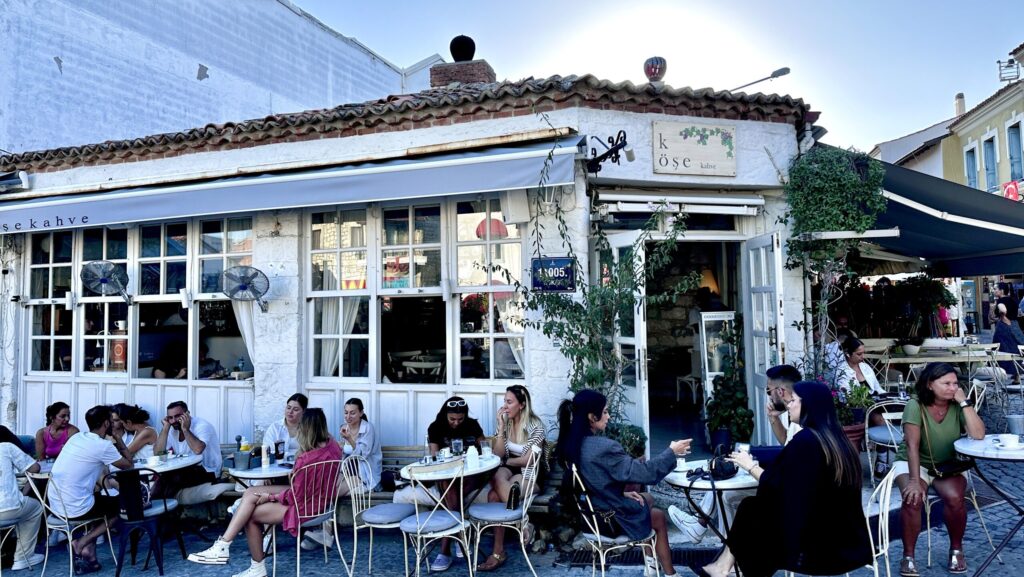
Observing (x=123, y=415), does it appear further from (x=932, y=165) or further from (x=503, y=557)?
(x=932, y=165)

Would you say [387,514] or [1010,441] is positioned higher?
[1010,441]

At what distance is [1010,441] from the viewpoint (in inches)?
174

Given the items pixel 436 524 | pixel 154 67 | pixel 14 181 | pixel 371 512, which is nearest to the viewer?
pixel 436 524

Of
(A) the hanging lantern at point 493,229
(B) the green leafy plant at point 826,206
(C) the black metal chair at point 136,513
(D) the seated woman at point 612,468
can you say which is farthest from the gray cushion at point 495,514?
(B) the green leafy plant at point 826,206

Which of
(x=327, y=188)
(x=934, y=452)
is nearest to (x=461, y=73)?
(x=327, y=188)

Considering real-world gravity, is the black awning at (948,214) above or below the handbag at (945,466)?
above

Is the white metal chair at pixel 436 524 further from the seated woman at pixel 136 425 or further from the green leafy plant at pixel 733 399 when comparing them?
the green leafy plant at pixel 733 399

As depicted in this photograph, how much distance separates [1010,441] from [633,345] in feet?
9.48

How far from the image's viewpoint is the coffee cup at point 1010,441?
4.37 m

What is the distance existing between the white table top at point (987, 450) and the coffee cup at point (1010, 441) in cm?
3

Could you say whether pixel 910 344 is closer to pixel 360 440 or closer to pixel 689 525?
pixel 689 525

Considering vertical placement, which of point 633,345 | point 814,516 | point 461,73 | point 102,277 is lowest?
point 814,516

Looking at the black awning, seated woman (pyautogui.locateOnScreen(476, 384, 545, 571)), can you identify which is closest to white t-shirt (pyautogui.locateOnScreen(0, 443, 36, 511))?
seated woman (pyautogui.locateOnScreen(476, 384, 545, 571))

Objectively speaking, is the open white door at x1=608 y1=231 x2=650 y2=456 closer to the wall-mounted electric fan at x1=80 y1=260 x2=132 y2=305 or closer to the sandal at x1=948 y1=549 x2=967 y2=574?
the sandal at x1=948 y1=549 x2=967 y2=574
